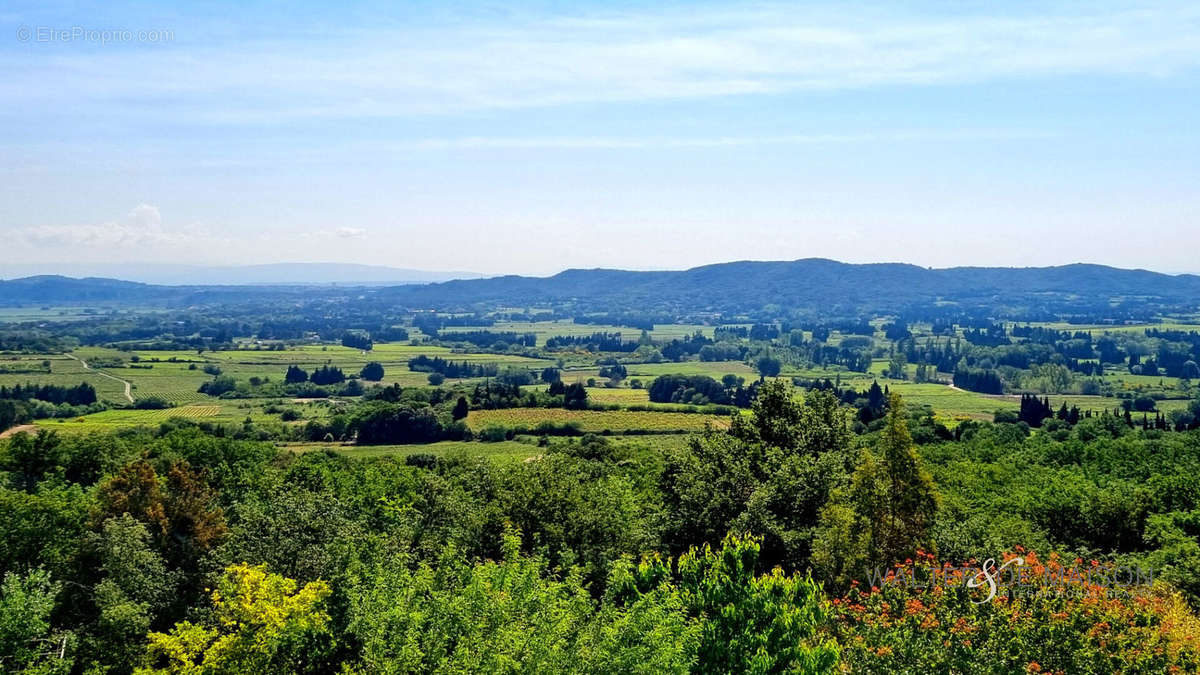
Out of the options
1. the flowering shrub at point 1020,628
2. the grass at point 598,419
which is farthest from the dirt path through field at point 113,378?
the flowering shrub at point 1020,628

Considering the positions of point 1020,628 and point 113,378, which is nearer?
point 1020,628

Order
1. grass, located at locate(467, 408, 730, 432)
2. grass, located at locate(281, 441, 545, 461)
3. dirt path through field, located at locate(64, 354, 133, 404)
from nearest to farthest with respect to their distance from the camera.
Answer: grass, located at locate(281, 441, 545, 461)
grass, located at locate(467, 408, 730, 432)
dirt path through field, located at locate(64, 354, 133, 404)

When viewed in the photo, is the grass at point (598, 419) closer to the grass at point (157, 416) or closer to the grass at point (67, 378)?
the grass at point (157, 416)

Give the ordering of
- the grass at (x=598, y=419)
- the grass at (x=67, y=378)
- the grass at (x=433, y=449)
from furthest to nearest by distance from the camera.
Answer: the grass at (x=67, y=378)
the grass at (x=598, y=419)
the grass at (x=433, y=449)

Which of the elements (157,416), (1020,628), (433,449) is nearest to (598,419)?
(433,449)

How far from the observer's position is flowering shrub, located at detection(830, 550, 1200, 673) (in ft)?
64.6

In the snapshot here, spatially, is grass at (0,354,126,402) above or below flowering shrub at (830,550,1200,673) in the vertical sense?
below

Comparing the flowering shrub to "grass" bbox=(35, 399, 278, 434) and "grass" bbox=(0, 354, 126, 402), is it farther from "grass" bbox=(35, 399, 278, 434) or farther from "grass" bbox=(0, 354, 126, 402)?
"grass" bbox=(0, 354, 126, 402)

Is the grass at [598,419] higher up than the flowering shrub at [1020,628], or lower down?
lower down

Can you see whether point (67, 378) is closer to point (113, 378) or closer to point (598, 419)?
point (113, 378)

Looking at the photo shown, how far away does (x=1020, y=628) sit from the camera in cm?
2034

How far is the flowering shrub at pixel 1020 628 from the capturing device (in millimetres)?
19688

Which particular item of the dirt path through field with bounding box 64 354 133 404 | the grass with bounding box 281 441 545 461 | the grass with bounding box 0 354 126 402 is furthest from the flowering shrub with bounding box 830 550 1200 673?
the grass with bounding box 0 354 126 402

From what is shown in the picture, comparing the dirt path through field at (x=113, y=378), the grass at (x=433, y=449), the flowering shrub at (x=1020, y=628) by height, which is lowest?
the grass at (x=433, y=449)
